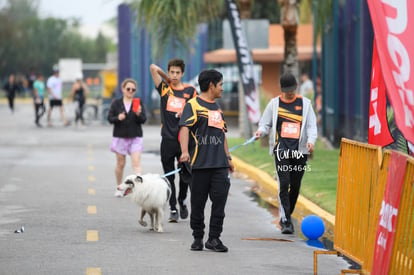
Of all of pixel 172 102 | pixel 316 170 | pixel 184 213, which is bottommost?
pixel 316 170

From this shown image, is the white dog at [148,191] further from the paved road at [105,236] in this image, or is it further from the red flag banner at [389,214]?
the red flag banner at [389,214]

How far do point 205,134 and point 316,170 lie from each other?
316 inches

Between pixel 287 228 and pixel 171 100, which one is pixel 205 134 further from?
pixel 171 100

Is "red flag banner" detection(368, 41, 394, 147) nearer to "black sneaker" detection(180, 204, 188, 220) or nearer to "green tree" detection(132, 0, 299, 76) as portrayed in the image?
"black sneaker" detection(180, 204, 188, 220)

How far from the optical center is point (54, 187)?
17172 millimetres

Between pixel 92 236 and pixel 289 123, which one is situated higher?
pixel 289 123

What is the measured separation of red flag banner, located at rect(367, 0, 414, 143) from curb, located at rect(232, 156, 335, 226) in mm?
4965

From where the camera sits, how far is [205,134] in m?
10.6

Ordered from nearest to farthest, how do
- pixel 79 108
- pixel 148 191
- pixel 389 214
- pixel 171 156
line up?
pixel 389 214 < pixel 148 191 < pixel 171 156 < pixel 79 108

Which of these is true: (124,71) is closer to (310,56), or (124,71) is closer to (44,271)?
(310,56)

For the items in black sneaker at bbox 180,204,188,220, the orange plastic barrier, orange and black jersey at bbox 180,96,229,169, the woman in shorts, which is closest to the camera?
the orange plastic barrier

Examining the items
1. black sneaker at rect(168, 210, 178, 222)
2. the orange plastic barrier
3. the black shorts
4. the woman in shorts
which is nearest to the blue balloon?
the orange plastic barrier

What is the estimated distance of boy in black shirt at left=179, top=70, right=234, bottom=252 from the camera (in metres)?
10.5

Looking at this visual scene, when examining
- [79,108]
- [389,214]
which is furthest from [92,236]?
[79,108]
